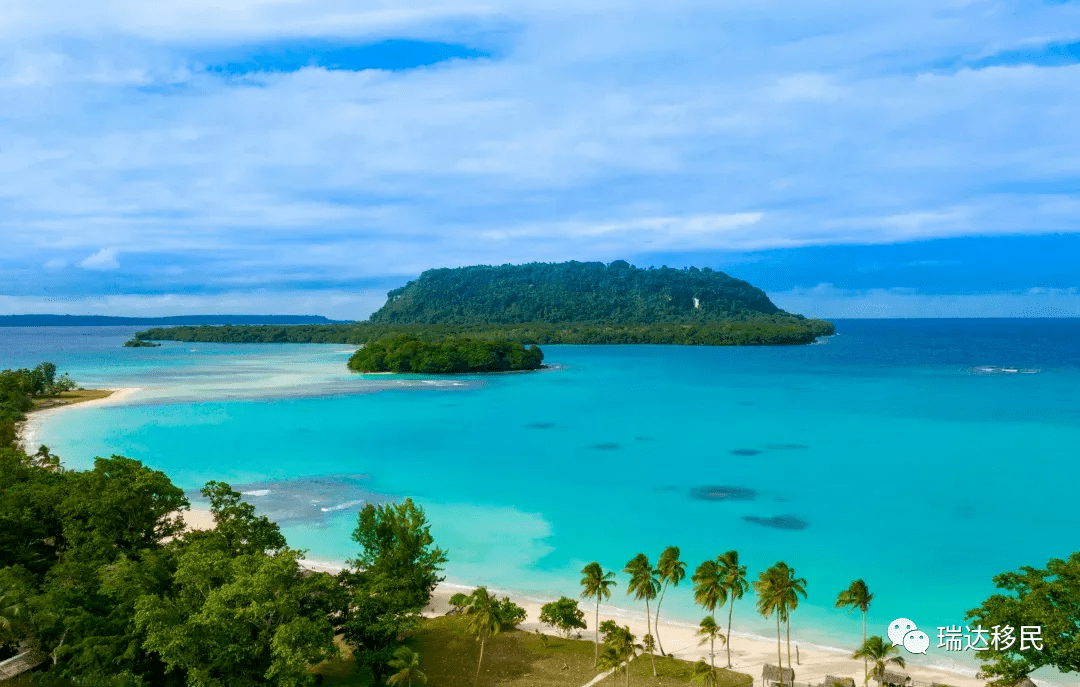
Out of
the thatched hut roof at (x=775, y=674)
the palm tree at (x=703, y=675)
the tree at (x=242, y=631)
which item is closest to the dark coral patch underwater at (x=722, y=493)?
the thatched hut roof at (x=775, y=674)

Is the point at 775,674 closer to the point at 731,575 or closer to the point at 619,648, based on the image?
the point at 731,575

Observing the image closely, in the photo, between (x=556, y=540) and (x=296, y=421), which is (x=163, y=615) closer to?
(x=556, y=540)

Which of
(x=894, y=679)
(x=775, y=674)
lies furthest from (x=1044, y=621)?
(x=775, y=674)

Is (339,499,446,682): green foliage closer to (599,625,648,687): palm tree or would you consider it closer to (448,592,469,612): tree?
(448,592,469,612): tree

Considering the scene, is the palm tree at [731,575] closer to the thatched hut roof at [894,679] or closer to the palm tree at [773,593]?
the palm tree at [773,593]

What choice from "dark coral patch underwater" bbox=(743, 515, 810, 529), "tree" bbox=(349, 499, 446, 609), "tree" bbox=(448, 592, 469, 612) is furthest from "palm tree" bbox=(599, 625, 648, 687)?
"dark coral patch underwater" bbox=(743, 515, 810, 529)

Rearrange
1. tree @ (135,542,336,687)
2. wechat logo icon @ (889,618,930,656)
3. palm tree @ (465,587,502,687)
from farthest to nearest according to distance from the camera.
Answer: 1. wechat logo icon @ (889,618,930,656)
2. palm tree @ (465,587,502,687)
3. tree @ (135,542,336,687)
